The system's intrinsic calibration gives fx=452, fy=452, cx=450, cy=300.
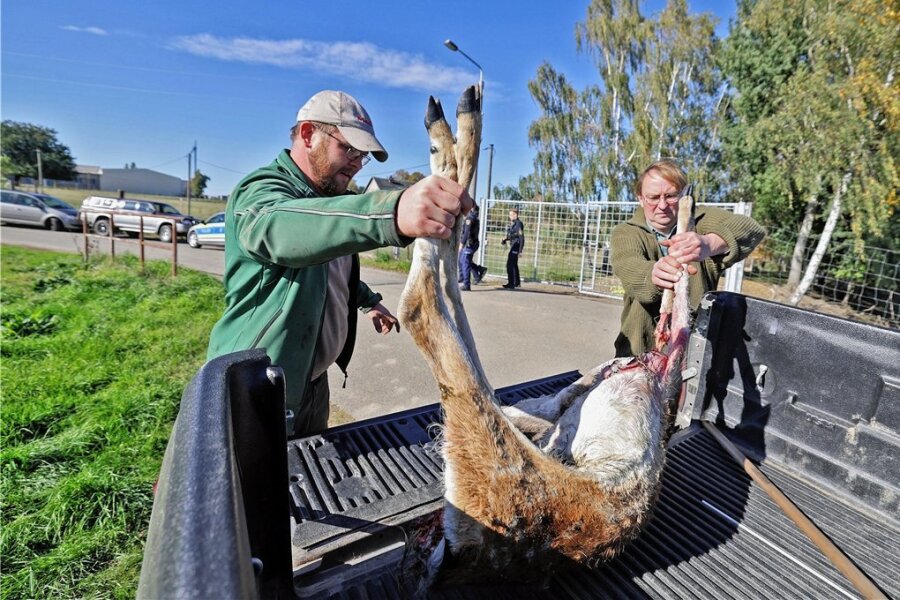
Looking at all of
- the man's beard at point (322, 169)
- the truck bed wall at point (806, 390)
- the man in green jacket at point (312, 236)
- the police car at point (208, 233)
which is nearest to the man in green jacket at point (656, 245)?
the truck bed wall at point (806, 390)

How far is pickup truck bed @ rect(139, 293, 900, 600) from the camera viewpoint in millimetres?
1126

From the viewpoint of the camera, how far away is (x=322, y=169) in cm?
214

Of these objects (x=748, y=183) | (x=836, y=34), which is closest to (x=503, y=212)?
(x=836, y=34)

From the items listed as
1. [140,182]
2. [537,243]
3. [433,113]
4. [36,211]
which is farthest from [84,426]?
[140,182]

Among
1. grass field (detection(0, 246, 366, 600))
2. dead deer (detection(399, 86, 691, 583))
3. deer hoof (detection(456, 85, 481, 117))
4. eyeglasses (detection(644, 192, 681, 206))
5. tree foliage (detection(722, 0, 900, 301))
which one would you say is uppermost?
tree foliage (detection(722, 0, 900, 301))

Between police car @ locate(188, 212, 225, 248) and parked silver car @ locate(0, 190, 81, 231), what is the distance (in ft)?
23.1

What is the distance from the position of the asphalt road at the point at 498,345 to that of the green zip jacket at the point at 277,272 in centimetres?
204

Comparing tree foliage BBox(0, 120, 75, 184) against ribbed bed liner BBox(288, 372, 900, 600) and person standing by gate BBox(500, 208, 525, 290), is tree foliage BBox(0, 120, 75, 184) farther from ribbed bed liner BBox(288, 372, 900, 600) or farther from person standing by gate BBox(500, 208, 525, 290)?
ribbed bed liner BBox(288, 372, 900, 600)

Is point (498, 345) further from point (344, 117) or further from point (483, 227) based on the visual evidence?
point (483, 227)

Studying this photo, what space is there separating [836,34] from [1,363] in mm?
16153

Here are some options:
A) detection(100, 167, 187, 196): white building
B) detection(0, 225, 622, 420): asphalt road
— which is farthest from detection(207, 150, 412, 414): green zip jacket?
detection(100, 167, 187, 196): white building

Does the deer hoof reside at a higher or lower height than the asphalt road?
higher

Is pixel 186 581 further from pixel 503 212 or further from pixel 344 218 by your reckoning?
pixel 503 212

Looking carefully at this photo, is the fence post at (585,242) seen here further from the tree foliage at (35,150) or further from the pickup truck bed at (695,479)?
the tree foliage at (35,150)
